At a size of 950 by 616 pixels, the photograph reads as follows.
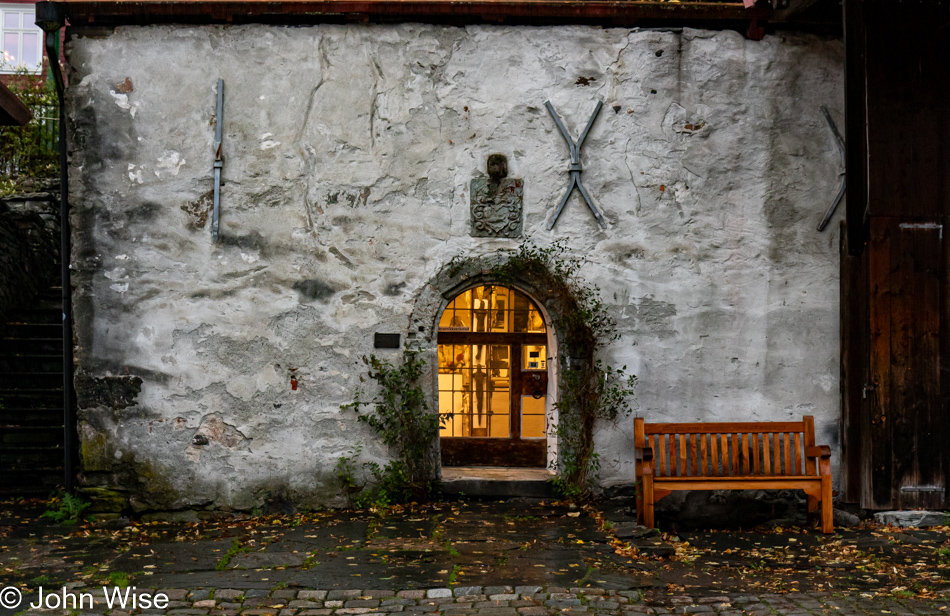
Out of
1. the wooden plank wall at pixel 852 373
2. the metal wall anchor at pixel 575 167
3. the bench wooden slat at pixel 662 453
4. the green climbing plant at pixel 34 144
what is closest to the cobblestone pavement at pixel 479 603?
the bench wooden slat at pixel 662 453

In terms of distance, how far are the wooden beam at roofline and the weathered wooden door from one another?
7.19 feet

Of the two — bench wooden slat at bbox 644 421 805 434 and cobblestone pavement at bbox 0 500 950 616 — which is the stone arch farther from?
cobblestone pavement at bbox 0 500 950 616

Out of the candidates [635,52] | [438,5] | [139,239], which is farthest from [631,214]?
[139,239]

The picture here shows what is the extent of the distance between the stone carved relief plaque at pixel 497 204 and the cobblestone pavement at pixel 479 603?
3.04 m

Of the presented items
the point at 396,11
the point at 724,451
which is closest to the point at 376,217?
the point at 396,11

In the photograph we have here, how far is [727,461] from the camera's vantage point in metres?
6.16

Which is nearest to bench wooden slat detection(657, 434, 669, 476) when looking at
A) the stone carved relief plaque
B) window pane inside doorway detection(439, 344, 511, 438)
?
the stone carved relief plaque

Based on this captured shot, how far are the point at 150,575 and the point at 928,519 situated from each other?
554cm

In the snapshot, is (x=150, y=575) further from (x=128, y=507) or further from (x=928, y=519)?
(x=928, y=519)

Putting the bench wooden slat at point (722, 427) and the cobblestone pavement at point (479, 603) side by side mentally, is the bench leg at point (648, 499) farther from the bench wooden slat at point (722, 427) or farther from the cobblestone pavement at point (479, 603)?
the cobblestone pavement at point (479, 603)

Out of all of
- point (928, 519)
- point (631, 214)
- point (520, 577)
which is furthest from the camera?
point (631, 214)

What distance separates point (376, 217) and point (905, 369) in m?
4.29

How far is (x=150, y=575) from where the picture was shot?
4.75m

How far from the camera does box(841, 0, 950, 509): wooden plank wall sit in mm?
6273
